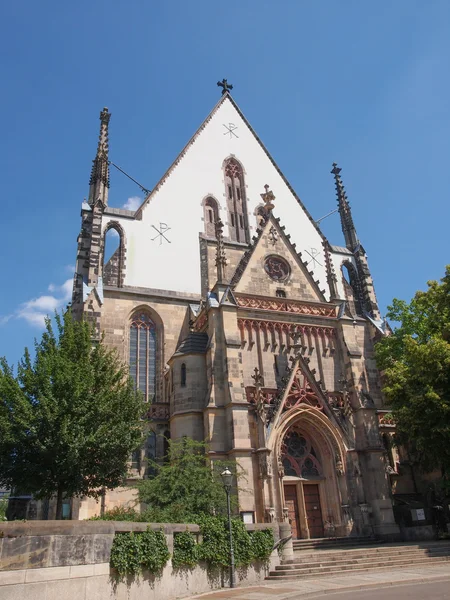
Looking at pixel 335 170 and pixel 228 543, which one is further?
pixel 335 170

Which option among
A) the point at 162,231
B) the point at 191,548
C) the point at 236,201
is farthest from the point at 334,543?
the point at 236,201

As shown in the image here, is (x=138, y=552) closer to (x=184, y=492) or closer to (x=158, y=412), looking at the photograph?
(x=184, y=492)

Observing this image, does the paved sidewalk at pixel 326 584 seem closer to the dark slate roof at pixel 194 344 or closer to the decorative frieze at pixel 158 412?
the decorative frieze at pixel 158 412

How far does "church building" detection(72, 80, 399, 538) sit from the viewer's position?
71.2ft

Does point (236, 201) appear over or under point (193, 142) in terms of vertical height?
under

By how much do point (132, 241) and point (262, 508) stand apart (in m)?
16.3

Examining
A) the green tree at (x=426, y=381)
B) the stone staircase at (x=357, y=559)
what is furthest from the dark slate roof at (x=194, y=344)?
the stone staircase at (x=357, y=559)

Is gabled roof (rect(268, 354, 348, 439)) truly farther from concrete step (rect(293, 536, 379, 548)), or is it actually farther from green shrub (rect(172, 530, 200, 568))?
green shrub (rect(172, 530, 200, 568))

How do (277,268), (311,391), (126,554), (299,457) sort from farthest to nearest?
(277,268), (311,391), (299,457), (126,554)

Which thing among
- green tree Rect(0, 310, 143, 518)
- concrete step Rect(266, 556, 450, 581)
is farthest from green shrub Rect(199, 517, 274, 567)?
green tree Rect(0, 310, 143, 518)

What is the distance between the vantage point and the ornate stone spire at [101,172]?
96.0 ft

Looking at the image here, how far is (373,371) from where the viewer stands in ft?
90.8

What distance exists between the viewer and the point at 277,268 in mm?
28094

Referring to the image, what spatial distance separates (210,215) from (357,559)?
2186 cm
